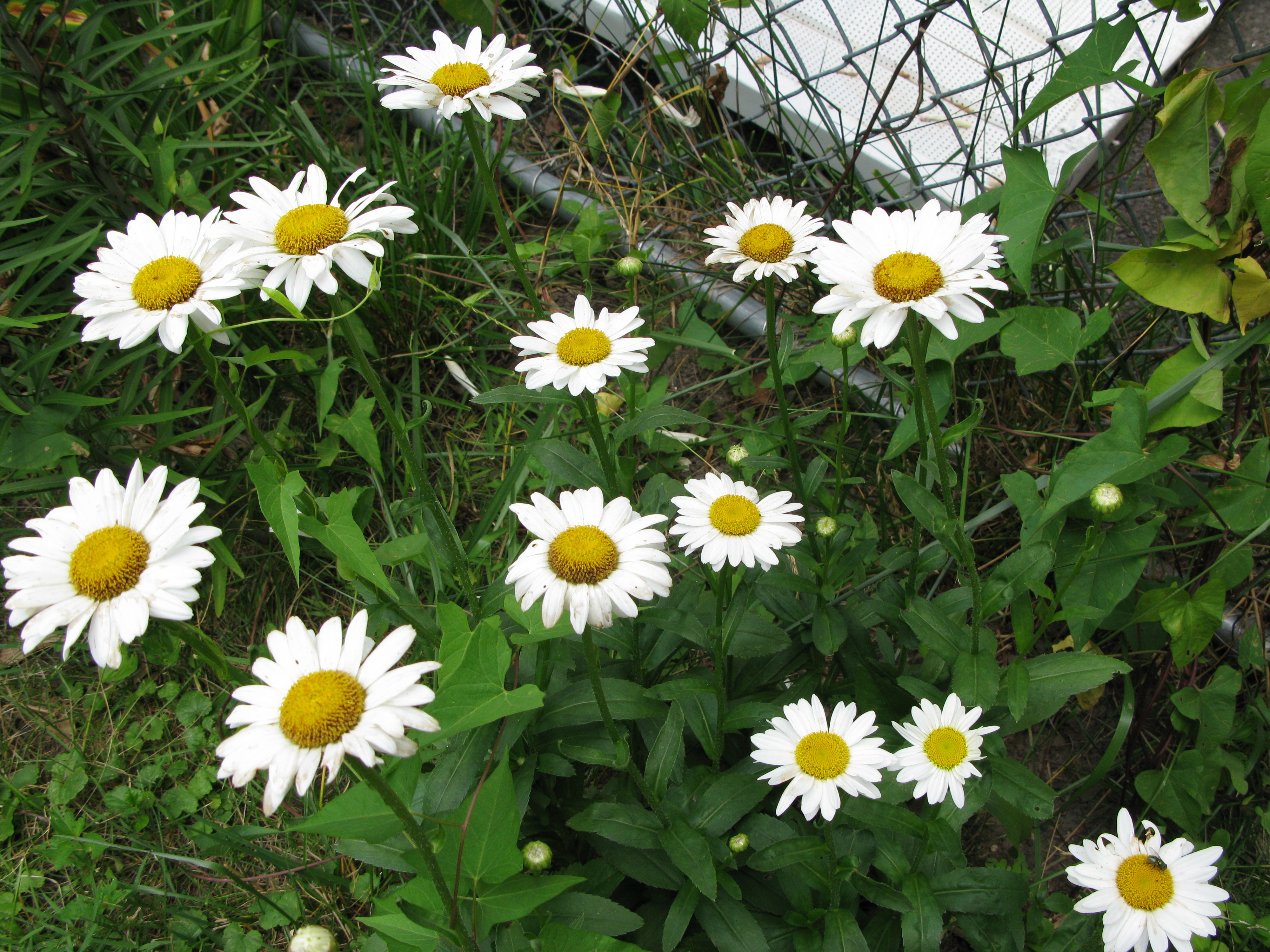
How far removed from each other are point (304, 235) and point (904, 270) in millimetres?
883

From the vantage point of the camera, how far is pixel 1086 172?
8.09 feet

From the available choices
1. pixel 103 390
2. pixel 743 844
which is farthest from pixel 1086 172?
pixel 103 390

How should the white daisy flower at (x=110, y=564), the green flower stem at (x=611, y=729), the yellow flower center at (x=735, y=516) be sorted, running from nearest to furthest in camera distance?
1. the white daisy flower at (x=110, y=564)
2. the green flower stem at (x=611, y=729)
3. the yellow flower center at (x=735, y=516)

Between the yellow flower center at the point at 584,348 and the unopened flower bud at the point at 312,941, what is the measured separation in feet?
3.04

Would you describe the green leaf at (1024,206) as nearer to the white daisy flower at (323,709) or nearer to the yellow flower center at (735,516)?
the yellow flower center at (735,516)

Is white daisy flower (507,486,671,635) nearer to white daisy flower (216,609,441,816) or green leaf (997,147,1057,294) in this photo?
white daisy flower (216,609,441,816)

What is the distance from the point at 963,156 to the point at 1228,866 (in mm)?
1875

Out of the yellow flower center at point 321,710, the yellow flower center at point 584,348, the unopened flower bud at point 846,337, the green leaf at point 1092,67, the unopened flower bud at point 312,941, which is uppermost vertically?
the green leaf at point 1092,67

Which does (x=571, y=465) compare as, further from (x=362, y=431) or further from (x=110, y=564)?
(x=110, y=564)

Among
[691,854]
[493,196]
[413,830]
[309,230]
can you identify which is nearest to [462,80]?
[493,196]

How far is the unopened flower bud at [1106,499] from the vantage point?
4.76 feet

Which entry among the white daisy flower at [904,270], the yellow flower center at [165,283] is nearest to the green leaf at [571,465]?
the white daisy flower at [904,270]

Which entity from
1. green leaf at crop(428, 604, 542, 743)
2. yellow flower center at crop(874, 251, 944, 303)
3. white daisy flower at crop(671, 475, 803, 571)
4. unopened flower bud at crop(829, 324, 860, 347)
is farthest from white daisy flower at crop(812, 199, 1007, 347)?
green leaf at crop(428, 604, 542, 743)

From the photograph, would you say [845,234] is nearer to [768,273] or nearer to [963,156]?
[768,273]
